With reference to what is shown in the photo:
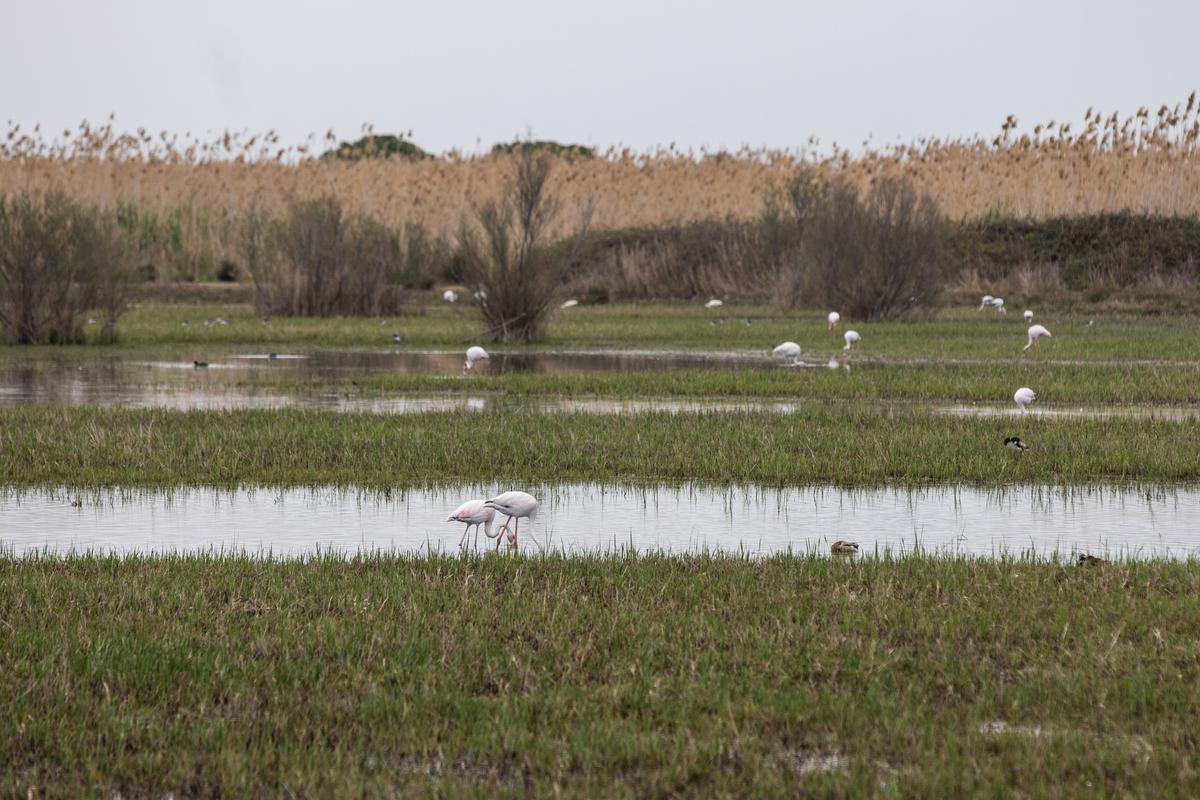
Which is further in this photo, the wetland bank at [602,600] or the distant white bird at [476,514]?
the distant white bird at [476,514]

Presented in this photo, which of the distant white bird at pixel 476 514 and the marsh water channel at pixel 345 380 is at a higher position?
the distant white bird at pixel 476 514

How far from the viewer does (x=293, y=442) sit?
15156 mm

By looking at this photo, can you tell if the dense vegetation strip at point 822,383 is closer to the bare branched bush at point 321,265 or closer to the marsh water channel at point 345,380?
the marsh water channel at point 345,380

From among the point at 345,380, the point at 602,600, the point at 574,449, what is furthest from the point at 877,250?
the point at 602,600

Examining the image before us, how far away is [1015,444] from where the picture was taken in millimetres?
14773

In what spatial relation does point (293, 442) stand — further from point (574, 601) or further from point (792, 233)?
point (792, 233)

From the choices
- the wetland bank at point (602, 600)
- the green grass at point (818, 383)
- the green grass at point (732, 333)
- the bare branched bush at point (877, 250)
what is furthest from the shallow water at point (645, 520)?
the bare branched bush at point (877, 250)

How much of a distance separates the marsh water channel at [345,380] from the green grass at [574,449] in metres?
1.28

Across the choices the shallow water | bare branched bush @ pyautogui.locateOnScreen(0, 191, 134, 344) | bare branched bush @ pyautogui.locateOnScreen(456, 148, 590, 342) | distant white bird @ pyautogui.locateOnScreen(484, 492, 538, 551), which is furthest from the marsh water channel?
distant white bird @ pyautogui.locateOnScreen(484, 492, 538, 551)

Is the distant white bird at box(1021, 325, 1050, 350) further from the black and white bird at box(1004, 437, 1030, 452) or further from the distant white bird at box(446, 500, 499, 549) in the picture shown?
the distant white bird at box(446, 500, 499, 549)

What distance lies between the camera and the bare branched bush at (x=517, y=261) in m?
29.2

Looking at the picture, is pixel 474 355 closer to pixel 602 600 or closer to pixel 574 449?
pixel 574 449

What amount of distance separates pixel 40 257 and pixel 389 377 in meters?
9.25

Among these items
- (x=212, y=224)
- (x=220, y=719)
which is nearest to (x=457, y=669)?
(x=220, y=719)
